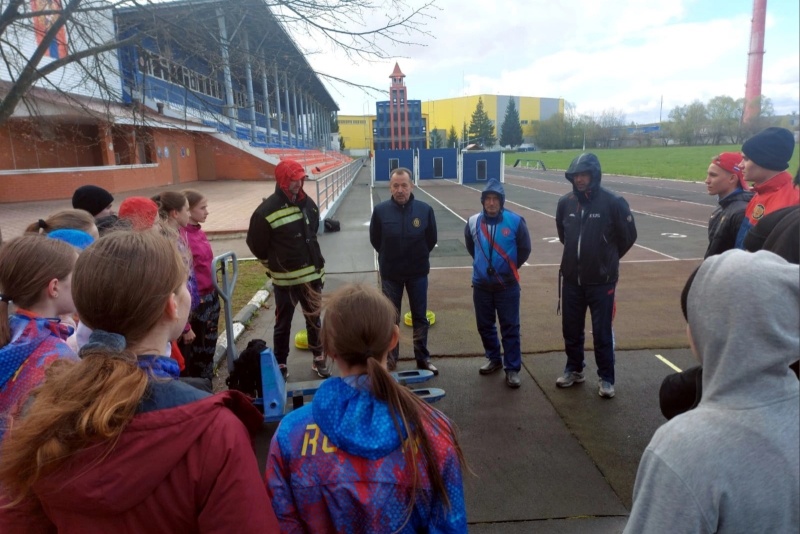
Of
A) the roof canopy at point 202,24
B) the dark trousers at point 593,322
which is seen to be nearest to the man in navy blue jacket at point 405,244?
the dark trousers at point 593,322

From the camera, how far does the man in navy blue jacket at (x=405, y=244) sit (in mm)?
4555

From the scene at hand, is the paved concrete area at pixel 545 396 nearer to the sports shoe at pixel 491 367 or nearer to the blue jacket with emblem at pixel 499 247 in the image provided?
the sports shoe at pixel 491 367

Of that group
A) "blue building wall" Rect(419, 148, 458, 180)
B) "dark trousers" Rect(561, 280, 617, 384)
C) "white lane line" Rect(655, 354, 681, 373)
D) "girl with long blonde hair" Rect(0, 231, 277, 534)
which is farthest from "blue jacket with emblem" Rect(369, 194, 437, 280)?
"blue building wall" Rect(419, 148, 458, 180)

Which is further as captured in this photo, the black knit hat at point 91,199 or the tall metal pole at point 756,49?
the black knit hat at point 91,199

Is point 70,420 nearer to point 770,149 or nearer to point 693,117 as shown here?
point 770,149

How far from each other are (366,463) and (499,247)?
3.10m

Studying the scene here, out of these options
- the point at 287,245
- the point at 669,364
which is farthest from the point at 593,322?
the point at 287,245

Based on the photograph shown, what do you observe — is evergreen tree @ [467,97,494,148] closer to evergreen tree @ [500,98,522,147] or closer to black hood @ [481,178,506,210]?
evergreen tree @ [500,98,522,147]

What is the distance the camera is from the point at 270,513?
1.31 metres

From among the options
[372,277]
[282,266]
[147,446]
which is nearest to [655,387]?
[282,266]

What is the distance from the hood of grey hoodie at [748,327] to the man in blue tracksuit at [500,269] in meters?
3.29

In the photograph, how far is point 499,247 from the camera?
4.36 metres

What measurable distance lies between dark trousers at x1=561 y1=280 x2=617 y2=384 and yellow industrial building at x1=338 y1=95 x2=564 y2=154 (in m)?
104

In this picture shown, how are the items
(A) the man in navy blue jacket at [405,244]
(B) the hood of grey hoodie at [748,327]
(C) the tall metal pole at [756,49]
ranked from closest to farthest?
1. (B) the hood of grey hoodie at [748,327]
2. (C) the tall metal pole at [756,49]
3. (A) the man in navy blue jacket at [405,244]
